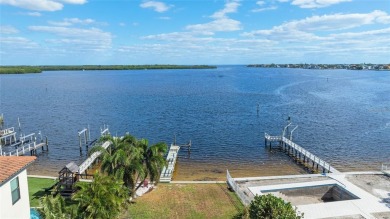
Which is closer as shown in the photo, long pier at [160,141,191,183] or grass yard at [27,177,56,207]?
grass yard at [27,177,56,207]

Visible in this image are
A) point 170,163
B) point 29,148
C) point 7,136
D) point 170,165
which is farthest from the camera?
point 7,136

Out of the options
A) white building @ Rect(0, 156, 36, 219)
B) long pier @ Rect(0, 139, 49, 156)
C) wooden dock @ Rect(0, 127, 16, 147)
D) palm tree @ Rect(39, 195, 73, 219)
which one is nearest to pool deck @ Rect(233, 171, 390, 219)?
palm tree @ Rect(39, 195, 73, 219)

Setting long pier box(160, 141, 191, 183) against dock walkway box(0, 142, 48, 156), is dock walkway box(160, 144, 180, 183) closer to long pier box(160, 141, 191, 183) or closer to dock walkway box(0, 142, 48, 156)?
long pier box(160, 141, 191, 183)

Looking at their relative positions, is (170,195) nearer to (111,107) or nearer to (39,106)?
(111,107)

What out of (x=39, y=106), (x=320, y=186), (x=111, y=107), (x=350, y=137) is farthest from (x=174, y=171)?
(x=39, y=106)

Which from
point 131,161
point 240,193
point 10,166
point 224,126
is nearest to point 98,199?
point 10,166

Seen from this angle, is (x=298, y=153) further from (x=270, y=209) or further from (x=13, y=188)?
(x=13, y=188)

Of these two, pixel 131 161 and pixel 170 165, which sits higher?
pixel 131 161
